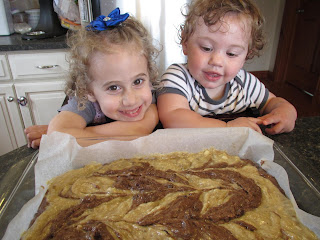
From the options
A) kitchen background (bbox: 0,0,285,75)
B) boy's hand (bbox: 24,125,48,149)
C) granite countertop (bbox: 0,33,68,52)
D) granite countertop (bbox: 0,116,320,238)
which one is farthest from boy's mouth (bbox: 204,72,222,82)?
granite countertop (bbox: 0,33,68,52)

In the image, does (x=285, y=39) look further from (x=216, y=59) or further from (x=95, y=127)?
(x=95, y=127)

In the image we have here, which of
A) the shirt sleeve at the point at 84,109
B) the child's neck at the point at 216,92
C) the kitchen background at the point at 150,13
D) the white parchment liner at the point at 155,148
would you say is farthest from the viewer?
the kitchen background at the point at 150,13

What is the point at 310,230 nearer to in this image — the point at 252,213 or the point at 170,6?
the point at 252,213

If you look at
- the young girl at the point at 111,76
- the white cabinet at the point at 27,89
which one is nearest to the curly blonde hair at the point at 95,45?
the young girl at the point at 111,76

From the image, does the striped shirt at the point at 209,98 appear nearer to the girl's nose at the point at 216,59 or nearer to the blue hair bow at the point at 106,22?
the girl's nose at the point at 216,59

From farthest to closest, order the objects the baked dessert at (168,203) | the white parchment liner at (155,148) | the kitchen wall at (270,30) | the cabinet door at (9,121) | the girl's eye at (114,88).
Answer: the kitchen wall at (270,30)
the cabinet door at (9,121)
the girl's eye at (114,88)
the white parchment liner at (155,148)
the baked dessert at (168,203)

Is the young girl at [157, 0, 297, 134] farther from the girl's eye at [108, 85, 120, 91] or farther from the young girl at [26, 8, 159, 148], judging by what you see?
the girl's eye at [108, 85, 120, 91]

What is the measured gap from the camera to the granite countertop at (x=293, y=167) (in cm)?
63

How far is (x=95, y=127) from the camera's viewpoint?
92 cm

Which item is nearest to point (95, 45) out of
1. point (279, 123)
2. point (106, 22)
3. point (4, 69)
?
point (106, 22)

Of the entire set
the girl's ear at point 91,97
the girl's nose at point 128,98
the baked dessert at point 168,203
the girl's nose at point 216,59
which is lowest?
the baked dessert at point 168,203

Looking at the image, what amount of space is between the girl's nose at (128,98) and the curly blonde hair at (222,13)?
1.18 feet

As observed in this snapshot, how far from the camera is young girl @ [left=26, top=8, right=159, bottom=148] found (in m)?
0.81

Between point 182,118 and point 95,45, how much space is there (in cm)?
39
